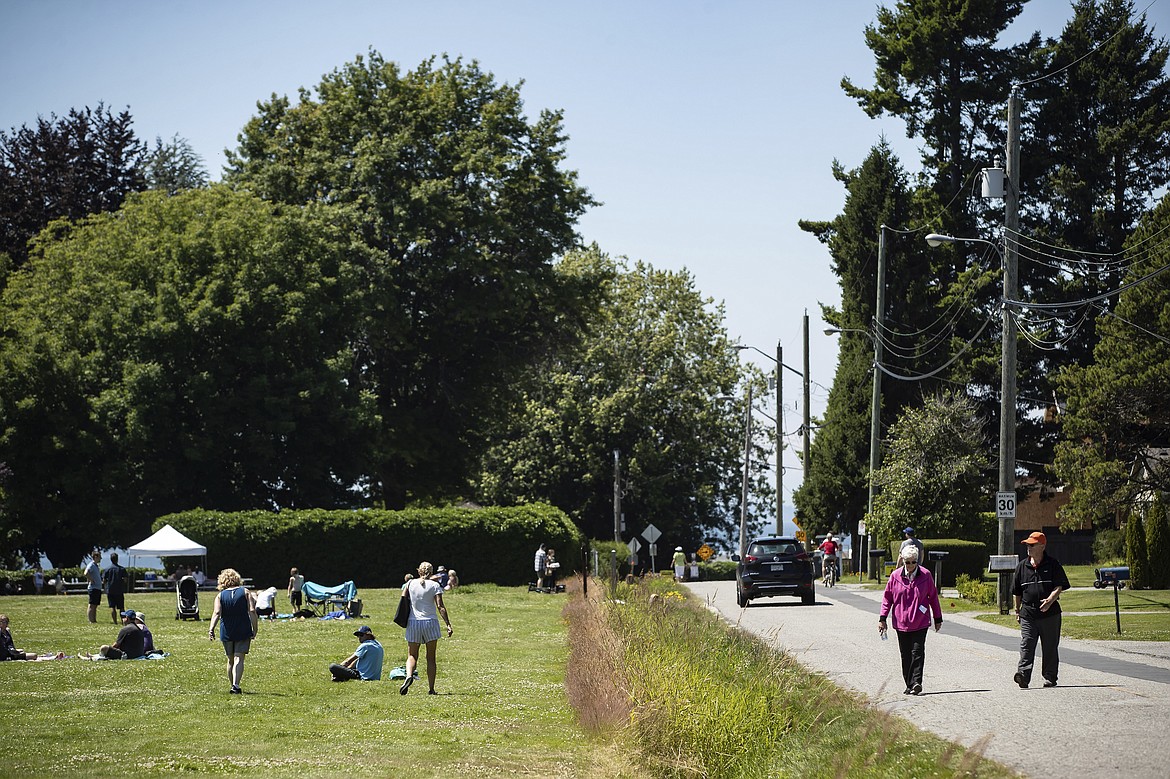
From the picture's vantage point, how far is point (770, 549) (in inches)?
1416

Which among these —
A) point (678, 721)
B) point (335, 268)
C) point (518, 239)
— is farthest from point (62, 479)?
point (678, 721)

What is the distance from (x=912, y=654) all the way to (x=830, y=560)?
31625mm

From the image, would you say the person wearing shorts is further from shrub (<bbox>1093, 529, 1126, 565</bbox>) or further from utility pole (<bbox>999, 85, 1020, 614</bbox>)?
shrub (<bbox>1093, 529, 1126, 565</bbox>)

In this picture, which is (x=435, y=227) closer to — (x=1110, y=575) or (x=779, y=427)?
(x=779, y=427)

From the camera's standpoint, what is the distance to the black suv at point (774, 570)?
35.2m

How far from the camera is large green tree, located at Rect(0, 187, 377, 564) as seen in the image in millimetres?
48938

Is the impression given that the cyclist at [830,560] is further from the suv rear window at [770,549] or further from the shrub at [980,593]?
the shrub at [980,593]

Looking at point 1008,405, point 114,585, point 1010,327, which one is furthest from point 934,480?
point 114,585

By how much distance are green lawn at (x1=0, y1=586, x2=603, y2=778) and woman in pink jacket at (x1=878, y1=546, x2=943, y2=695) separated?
403 cm

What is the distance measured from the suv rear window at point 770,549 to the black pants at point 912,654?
1931cm

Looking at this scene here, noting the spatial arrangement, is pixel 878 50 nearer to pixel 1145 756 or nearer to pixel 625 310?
pixel 625 310

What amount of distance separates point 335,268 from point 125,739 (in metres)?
38.4

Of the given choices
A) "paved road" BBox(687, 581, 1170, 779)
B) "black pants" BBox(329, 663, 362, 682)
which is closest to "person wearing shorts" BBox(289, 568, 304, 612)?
"paved road" BBox(687, 581, 1170, 779)

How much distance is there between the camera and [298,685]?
1973 centimetres
